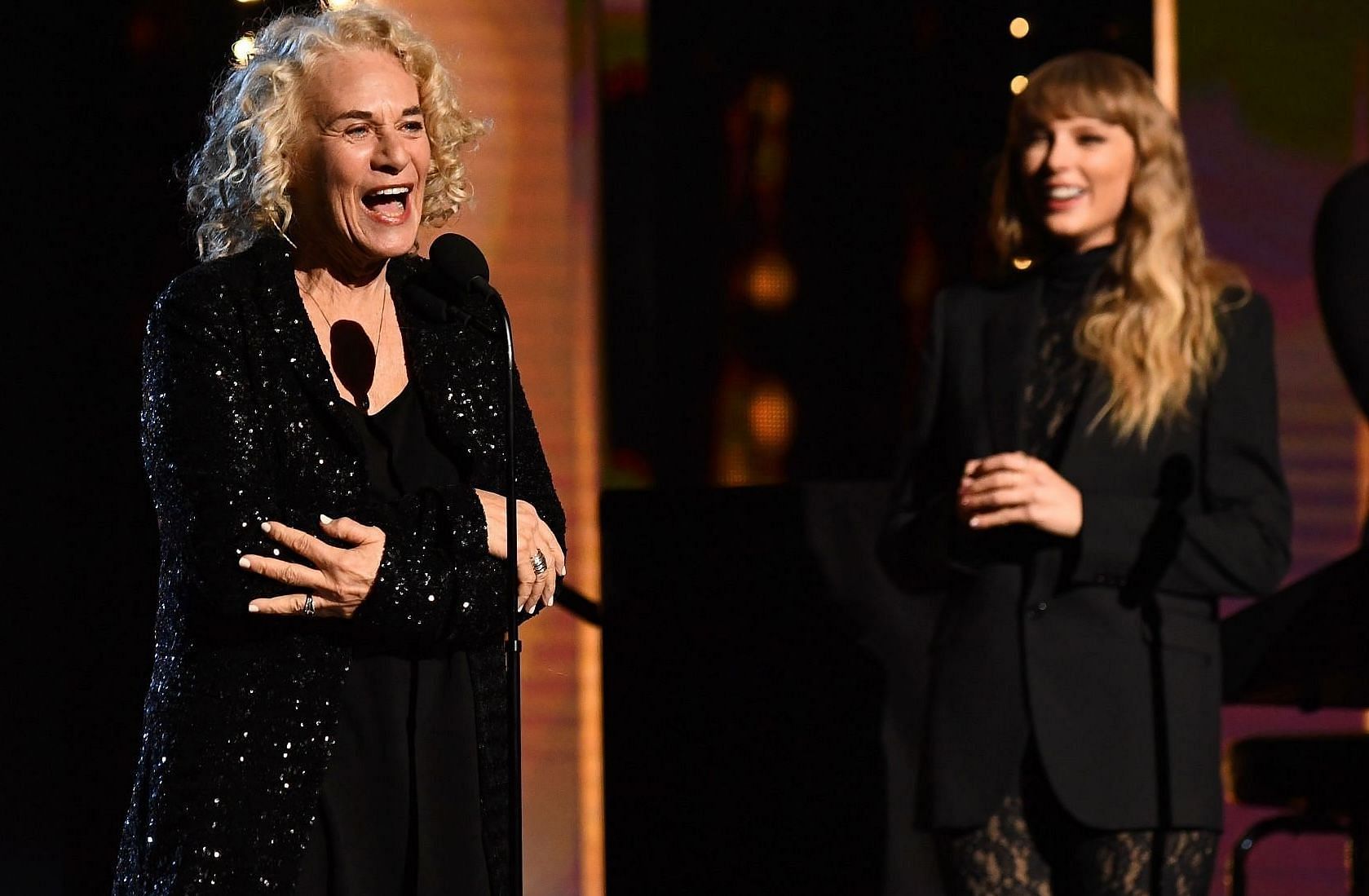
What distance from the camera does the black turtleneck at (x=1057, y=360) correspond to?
2.86 meters

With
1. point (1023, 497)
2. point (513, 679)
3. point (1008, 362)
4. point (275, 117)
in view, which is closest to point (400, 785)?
point (513, 679)

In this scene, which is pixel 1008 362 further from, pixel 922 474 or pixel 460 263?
pixel 460 263

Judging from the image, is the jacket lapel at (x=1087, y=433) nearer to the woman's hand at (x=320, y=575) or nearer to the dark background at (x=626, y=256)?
the woman's hand at (x=320, y=575)

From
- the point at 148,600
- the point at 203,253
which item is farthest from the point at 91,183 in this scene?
the point at 203,253

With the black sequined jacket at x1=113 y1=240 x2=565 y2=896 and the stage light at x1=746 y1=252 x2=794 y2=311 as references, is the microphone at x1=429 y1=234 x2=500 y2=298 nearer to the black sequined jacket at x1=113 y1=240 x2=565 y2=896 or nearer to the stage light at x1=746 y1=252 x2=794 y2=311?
the black sequined jacket at x1=113 y1=240 x2=565 y2=896

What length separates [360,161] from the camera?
237 cm

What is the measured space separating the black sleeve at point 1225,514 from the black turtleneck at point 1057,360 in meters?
0.14

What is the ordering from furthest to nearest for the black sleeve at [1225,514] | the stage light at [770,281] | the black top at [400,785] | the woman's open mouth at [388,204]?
the stage light at [770,281] < the black sleeve at [1225,514] < the woman's open mouth at [388,204] < the black top at [400,785]

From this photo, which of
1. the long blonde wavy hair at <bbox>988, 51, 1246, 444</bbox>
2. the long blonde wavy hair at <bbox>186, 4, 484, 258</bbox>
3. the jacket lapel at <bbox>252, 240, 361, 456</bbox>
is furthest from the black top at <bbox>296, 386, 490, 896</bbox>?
the long blonde wavy hair at <bbox>988, 51, 1246, 444</bbox>

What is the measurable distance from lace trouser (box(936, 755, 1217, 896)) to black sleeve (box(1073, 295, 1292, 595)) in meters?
0.36

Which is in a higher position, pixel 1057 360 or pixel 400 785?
pixel 1057 360

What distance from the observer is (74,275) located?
375cm

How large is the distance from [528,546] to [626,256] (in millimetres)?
2628

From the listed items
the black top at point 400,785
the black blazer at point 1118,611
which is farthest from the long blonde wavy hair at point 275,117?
the black blazer at point 1118,611
